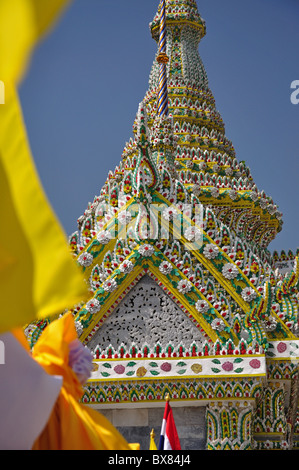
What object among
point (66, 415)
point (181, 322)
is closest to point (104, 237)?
point (181, 322)

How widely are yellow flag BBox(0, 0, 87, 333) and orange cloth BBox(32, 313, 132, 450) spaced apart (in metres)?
1.16

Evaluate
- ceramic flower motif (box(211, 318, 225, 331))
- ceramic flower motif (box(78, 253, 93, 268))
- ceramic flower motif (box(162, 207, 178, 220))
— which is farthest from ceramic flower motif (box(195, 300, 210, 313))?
ceramic flower motif (box(78, 253, 93, 268))

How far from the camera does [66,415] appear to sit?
3.56m

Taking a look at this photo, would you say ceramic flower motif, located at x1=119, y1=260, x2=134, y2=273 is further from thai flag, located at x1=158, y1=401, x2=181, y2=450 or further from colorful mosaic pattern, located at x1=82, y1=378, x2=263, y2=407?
thai flag, located at x1=158, y1=401, x2=181, y2=450

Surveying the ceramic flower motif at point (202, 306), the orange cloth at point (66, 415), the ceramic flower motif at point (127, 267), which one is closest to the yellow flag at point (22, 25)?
the orange cloth at point (66, 415)

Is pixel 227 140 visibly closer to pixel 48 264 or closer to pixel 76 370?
pixel 76 370

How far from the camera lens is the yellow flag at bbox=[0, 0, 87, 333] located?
2.34m

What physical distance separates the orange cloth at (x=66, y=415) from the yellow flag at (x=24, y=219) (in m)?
1.16

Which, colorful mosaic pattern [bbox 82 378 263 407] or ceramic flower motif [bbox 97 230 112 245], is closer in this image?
colorful mosaic pattern [bbox 82 378 263 407]

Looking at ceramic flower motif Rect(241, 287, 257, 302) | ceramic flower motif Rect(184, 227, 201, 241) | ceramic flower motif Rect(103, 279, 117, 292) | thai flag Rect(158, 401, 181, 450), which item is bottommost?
thai flag Rect(158, 401, 181, 450)

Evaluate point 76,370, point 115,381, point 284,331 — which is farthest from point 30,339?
point 76,370

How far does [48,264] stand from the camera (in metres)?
2.49

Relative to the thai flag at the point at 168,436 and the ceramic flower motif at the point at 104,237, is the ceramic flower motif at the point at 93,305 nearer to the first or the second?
the ceramic flower motif at the point at 104,237

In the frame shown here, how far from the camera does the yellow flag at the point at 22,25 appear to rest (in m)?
2.31
